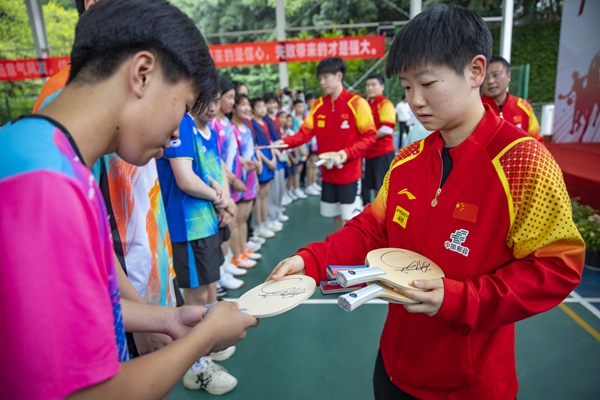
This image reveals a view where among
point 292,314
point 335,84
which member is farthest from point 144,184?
point 335,84

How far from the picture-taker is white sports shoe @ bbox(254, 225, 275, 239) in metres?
5.37

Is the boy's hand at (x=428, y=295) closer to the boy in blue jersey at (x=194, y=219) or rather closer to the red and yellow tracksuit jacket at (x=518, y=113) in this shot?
the boy in blue jersey at (x=194, y=219)

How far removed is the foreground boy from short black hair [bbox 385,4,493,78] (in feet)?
1.99

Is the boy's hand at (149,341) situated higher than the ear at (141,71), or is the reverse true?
the ear at (141,71)

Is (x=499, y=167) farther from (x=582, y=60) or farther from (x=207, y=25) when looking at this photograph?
(x=207, y=25)

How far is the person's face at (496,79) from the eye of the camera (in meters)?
3.61

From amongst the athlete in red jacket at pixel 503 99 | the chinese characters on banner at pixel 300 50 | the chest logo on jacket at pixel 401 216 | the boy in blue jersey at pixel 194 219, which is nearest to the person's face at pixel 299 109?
→ the chinese characters on banner at pixel 300 50

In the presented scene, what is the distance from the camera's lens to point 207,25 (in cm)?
2248

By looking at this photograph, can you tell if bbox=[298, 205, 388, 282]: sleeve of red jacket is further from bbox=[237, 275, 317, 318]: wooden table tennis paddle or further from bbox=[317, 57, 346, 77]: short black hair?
bbox=[317, 57, 346, 77]: short black hair

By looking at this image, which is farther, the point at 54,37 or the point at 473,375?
the point at 54,37

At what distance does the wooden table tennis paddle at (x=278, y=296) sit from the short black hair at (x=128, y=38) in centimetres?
62

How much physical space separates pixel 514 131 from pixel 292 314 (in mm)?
2471

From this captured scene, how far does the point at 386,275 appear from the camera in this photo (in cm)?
107
